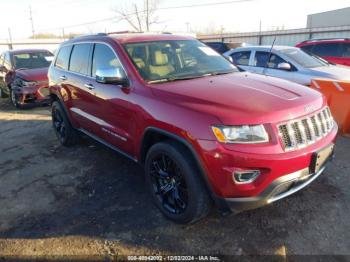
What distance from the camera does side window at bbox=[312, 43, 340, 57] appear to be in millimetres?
9844

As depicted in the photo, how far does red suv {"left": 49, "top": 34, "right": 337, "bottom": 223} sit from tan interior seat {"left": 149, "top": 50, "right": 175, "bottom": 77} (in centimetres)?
1

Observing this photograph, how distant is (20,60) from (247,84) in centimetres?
923

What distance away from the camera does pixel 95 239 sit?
10.6 feet

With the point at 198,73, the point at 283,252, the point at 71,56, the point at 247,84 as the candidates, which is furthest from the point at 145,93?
the point at 71,56

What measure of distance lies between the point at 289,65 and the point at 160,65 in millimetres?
4397

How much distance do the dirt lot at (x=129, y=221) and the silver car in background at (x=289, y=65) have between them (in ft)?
8.60

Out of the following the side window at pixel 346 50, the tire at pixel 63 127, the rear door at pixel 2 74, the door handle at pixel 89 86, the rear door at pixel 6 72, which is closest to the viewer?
the door handle at pixel 89 86

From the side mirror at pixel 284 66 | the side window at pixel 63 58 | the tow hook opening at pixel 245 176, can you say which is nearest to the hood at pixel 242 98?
the tow hook opening at pixel 245 176

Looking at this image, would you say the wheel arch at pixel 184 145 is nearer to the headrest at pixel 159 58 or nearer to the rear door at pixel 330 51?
the headrest at pixel 159 58

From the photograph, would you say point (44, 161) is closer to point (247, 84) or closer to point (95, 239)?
point (95, 239)

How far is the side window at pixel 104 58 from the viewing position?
4020 mm

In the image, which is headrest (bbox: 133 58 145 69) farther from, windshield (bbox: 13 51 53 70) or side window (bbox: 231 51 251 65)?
windshield (bbox: 13 51 53 70)

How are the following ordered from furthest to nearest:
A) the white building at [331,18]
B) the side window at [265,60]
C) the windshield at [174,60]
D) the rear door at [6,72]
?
the white building at [331,18], the rear door at [6,72], the side window at [265,60], the windshield at [174,60]

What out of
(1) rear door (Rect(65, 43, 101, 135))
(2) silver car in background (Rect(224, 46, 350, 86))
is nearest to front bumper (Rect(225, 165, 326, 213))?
(1) rear door (Rect(65, 43, 101, 135))
